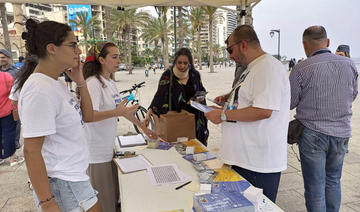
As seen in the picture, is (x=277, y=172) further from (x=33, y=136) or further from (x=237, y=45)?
(x=33, y=136)

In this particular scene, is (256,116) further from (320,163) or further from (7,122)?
(7,122)

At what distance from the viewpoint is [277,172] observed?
1731 mm

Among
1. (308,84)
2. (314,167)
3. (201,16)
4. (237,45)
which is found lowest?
(314,167)

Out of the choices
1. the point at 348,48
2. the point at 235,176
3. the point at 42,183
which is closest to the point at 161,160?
the point at 235,176

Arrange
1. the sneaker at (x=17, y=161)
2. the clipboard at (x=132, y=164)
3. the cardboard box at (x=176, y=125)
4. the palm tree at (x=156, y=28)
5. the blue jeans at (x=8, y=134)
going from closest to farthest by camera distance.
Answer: the clipboard at (x=132, y=164) → the cardboard box at (x=176, y=125) → the blue jeans at (x=8, y=134) → the sneaker at (x=17, y=161) → the palm tree at (x=156, y=28)

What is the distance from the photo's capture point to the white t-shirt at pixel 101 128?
1.96 meters

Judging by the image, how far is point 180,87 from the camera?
9.42 feet

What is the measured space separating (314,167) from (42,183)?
2.02 meters

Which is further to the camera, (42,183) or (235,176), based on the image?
(235,176)

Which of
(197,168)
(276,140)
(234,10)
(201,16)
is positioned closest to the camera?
(276,140)

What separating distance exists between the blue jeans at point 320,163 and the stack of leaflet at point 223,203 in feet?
4.03

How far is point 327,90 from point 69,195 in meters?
2.03

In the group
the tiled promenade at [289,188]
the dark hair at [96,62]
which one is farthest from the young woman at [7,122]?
the dark hair at [96,62]

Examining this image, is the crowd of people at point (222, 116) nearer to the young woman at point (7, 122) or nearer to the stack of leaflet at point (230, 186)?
the stack of leaflet at point (230, 186)
